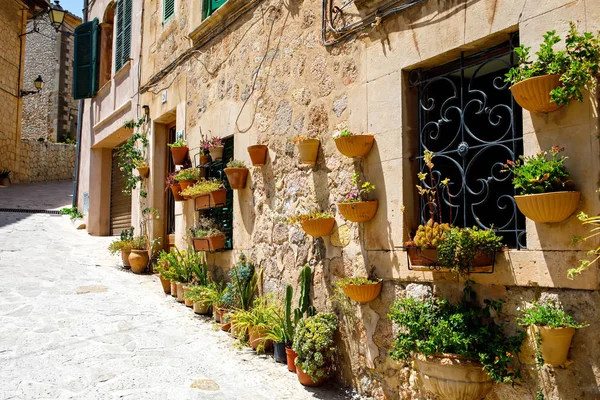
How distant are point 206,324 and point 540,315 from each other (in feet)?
14.1

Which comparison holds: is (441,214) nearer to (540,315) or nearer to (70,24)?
(540,315)

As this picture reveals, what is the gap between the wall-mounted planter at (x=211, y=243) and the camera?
663cm

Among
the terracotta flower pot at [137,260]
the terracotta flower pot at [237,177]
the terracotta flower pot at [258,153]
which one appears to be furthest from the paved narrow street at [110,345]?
the terracotta flower pot at [258,153]

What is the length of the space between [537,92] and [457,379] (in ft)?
6.22

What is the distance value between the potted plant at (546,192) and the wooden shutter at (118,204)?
10.7 m

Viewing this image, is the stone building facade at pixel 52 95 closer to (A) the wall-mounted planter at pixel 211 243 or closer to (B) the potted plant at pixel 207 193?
(B) the potted plant at pixel 207 193

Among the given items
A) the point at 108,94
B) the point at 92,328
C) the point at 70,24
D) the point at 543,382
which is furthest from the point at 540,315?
the point at 70,24

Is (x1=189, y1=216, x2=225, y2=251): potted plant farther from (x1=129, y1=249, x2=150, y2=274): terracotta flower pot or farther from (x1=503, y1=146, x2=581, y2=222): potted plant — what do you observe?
(x1=503, y1=146, x2=581, y2=222): potted plant

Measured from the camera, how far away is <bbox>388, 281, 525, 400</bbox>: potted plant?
325 centimetres

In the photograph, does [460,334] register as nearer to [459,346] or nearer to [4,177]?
[459,346]

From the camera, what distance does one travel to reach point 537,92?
301 cm

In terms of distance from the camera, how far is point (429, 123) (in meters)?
4.13

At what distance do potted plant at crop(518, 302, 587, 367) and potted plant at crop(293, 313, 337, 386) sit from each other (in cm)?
195

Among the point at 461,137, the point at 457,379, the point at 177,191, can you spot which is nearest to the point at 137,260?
the point at 177,191
